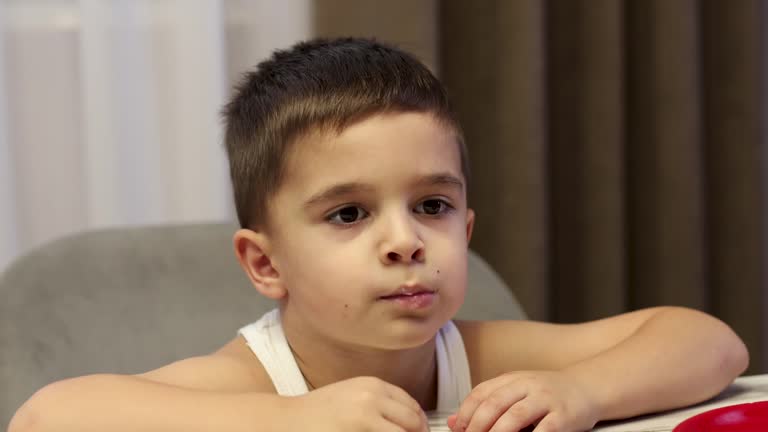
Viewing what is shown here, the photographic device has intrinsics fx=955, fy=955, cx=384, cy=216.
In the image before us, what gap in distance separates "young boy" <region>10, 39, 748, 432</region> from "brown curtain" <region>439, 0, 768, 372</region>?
2.16 feet

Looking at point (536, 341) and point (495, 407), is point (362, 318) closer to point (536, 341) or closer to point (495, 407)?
point (495, 407)

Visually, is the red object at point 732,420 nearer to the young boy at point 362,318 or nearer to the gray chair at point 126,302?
the young boy at point 362,318

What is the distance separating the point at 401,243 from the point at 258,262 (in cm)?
23

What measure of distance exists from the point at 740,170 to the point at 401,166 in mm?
1160

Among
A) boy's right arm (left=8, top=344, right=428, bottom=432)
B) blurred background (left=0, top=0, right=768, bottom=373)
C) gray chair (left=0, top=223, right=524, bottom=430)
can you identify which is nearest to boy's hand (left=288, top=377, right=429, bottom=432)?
boy's right arm (left=8, top=344, right=428, bottom=432)

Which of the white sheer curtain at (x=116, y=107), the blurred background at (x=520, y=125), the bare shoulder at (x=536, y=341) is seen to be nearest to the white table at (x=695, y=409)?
the bare shoulder at (x=536, y=341)

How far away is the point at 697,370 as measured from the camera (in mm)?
852

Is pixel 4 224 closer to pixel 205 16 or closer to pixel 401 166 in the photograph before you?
pixel 205 16

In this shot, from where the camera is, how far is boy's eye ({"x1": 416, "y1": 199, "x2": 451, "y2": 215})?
86cm

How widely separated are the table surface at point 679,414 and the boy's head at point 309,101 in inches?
10.8

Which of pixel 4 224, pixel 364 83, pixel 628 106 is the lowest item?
pixel 4 224

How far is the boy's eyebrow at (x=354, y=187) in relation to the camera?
32.6 inches

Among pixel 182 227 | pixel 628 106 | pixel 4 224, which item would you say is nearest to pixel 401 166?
pixel 182 227

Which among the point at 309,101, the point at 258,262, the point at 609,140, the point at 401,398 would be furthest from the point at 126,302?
the point at 609,140
